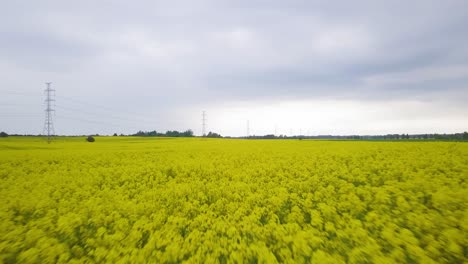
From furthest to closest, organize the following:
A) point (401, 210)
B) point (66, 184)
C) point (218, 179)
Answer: point (218, 179) → point (66, 184) → point (401, 210)

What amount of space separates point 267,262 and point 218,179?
16.6 feet

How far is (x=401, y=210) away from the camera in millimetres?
4512

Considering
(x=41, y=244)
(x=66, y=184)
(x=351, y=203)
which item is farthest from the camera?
(x=66, y=184)

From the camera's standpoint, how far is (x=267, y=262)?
2.92 meters

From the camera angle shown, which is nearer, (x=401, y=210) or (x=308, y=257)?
(x=308, y=257)

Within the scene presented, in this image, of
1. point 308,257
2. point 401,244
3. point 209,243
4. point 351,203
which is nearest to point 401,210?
point 351,203

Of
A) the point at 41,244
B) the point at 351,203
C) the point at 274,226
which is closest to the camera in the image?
the point at 41,244

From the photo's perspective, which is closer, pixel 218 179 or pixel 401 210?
pixel 401 210

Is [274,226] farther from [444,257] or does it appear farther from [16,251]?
[16,251]

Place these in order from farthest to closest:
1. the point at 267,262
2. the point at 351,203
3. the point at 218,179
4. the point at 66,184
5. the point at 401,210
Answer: the point at 218,179
the point at 66,184
the point at 351,203
the point at 401,210
the point at 267,262

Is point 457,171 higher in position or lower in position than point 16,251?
higher

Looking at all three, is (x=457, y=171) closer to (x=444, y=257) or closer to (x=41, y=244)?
(x=444, y=257)

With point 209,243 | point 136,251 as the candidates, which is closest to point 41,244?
point 136,251

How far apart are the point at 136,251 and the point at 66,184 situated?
532cm
